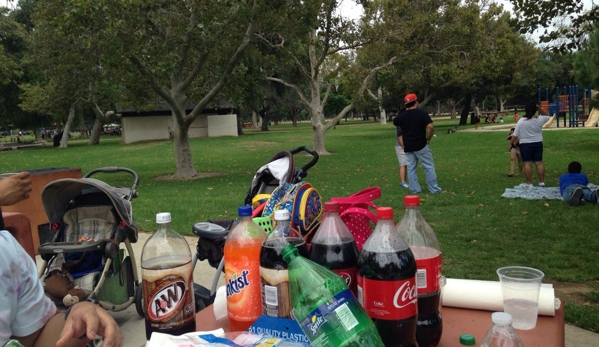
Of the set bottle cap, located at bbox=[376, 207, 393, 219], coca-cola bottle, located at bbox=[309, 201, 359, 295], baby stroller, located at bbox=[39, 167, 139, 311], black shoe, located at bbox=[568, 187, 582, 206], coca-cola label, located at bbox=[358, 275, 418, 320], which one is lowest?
black shoe, located at bbox=[568, 187, 582, 206]

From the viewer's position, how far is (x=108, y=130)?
2830 inches

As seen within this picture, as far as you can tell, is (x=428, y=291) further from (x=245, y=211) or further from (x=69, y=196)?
(x=69, y=196)

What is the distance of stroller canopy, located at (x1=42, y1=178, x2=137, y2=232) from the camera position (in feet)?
13.3

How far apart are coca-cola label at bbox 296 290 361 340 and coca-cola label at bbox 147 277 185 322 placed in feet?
2.06

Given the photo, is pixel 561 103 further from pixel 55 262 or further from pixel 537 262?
pixel 55 262

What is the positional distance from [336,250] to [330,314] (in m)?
0.38

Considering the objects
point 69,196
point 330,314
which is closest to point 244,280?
point 330,314

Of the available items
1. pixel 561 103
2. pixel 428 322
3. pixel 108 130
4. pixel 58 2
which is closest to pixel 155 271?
pixel 428 322

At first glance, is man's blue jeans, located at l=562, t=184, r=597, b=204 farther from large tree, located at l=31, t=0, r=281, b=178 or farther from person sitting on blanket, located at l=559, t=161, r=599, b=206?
large tree, located at l=31, t=0, r=281, b=178

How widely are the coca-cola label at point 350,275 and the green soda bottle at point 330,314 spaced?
234 mm

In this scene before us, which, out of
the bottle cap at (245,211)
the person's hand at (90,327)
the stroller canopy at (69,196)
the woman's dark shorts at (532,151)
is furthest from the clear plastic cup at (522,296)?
the woman's dark shorts at (532,151)

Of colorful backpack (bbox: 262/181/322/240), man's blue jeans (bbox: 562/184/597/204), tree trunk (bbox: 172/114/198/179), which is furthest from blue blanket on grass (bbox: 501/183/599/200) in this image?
tree trunk (bbox: 172/114/198/179)

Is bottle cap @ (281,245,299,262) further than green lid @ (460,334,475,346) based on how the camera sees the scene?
No

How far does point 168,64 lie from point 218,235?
28.5 ft
